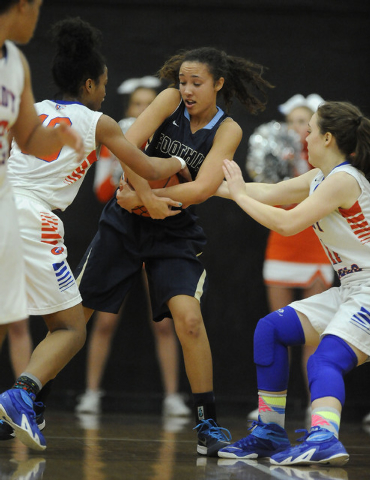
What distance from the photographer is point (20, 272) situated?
7.01 feet

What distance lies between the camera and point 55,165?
2949 mm

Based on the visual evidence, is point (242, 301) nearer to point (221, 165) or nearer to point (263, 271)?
point (263, 271)

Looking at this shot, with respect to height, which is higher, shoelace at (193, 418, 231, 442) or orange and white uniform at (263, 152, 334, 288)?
orange and white uniform at (263, 152, 334, 288)

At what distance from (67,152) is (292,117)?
217 cm

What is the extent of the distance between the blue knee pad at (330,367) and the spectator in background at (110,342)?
1.79 meters

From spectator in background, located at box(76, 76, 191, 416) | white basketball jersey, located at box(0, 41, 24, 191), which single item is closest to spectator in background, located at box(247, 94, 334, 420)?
spectator in background, located at box(76, 76, 191, 416)

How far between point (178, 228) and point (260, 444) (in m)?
0.96

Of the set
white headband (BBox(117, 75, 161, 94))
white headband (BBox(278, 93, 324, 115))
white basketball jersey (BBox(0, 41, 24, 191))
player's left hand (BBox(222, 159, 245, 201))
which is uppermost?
white headband (BBox(117, 75, 161, 94))

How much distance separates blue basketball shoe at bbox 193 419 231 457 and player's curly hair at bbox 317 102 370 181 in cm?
117

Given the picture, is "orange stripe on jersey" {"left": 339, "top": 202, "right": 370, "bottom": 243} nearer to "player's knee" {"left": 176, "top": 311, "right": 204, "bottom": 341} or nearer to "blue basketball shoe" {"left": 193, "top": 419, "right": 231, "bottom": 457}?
"player's knee" {"left": 176, "top": 311, "right": 204, "bottom": 341}

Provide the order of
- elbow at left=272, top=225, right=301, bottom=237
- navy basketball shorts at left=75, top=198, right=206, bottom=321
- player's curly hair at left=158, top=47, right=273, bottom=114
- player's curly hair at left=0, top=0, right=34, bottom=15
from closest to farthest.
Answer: player's curly hair at left=0, top=0, right=34, bottom=15 → elbow at left=272, top=225, right=301, bottom=237 → navy basketball shorts at left=75, top=198, right=206, bottom=321 → player's curly hair at left=158, top=47, right=273, bottom=114

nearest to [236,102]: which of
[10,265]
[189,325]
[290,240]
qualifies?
[290,240]

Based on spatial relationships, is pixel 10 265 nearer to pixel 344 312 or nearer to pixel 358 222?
pixel 344 312

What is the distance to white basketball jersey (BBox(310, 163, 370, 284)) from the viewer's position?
2955 mm
